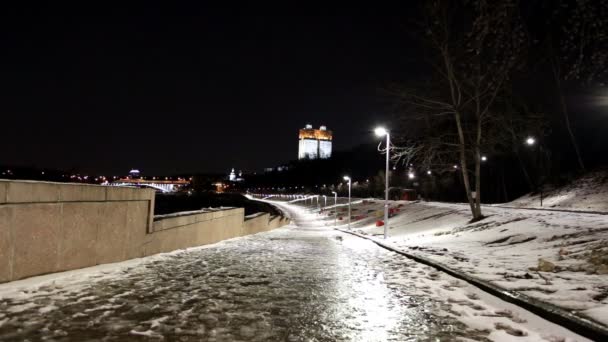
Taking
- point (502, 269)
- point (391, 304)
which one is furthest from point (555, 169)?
point (391, 304)

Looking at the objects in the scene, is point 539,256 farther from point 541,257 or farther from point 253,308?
point 253,308

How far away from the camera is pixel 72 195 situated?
937cm

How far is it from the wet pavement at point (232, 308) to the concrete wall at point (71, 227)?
3.22ft

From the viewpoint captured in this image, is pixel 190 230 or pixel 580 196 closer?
pixel 190 230

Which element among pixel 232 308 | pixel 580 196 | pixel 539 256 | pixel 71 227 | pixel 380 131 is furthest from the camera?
pixel 580 196

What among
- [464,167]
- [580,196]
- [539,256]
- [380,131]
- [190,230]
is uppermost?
[380,131]

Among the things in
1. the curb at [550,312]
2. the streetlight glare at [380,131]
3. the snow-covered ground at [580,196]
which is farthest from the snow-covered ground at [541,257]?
the snow-covered ground at [580,196]

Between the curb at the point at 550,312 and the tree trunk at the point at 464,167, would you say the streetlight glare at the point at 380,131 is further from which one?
the curb at the point at 550,312

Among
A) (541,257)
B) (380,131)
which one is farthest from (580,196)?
(541,257)

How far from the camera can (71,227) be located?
9391mm

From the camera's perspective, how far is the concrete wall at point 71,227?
7.92 meters

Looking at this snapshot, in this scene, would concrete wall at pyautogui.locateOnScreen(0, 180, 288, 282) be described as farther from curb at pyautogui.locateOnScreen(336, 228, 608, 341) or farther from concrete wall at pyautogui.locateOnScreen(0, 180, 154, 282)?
curb at pyautogui.locateOnScreen(336, 228, 608, 341)

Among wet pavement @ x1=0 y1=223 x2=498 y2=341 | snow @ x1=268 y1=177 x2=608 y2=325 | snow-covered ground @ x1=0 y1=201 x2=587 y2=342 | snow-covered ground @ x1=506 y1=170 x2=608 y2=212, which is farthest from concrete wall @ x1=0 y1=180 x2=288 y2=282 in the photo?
snow-covered ground @ x1=506 y1=170 x2=608 y2=212

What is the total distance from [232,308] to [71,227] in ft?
15.3
